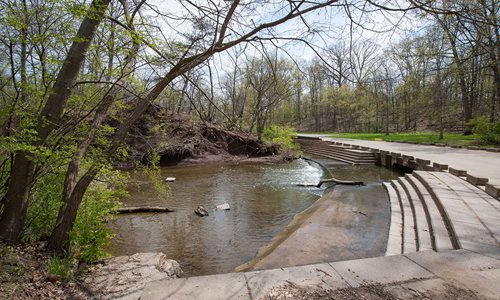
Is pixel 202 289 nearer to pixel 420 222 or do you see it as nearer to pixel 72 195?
pixel 72 195

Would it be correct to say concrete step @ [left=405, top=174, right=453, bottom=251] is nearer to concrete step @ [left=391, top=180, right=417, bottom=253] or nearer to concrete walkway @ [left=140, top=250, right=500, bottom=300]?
concrete step @ [left=391, top=180, right=417, bottom=253]

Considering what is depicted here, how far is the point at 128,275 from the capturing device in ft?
12.4

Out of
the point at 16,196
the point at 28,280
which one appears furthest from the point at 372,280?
the point at 16,196

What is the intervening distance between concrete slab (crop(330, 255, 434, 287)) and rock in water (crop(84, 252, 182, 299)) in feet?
8.03

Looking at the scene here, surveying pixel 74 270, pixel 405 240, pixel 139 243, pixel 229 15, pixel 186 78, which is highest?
pixel 229 15

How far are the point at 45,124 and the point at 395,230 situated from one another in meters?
6.53

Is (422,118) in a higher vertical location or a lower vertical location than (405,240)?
higher

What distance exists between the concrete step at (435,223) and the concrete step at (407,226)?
0.33 metres

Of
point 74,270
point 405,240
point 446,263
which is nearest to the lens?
point 446,263

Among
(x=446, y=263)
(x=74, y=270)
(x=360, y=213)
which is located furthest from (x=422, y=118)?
(x=74, y=270)

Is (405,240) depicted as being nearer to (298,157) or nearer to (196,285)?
(196,285)

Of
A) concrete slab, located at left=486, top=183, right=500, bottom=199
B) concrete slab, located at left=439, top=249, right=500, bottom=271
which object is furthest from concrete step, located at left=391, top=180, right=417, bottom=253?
concrete slab, located at left=486, top=183, right=500, bottom=199

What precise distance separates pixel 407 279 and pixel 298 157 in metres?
20.6

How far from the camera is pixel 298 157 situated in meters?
23.5
